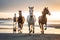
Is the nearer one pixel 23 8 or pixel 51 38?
pixel 51 38

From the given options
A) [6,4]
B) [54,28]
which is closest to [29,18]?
[54,28]

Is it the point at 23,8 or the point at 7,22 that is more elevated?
the point at 23,8

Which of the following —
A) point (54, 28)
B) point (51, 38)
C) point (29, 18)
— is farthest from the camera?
point (54, 28)

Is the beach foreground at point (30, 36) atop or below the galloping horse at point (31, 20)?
below

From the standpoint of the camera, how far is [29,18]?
1524 millimetres

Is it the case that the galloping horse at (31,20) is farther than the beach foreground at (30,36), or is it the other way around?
the galloping horse at (31,20)

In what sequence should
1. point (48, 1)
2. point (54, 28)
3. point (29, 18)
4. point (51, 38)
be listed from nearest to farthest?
point (51, 38) → point (29, 18) → point (54, 28) → point (48, 1)

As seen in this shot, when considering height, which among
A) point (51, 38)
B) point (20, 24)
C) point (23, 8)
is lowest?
point (51, 38)

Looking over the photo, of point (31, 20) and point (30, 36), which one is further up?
point (31, 20)

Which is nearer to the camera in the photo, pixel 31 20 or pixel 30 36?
pixel 30 36

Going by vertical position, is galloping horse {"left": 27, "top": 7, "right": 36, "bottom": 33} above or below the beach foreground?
above

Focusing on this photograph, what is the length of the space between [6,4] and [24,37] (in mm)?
619

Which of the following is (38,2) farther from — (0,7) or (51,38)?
(51,38)

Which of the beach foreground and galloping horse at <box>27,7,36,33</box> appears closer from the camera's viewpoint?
the beach foreground
